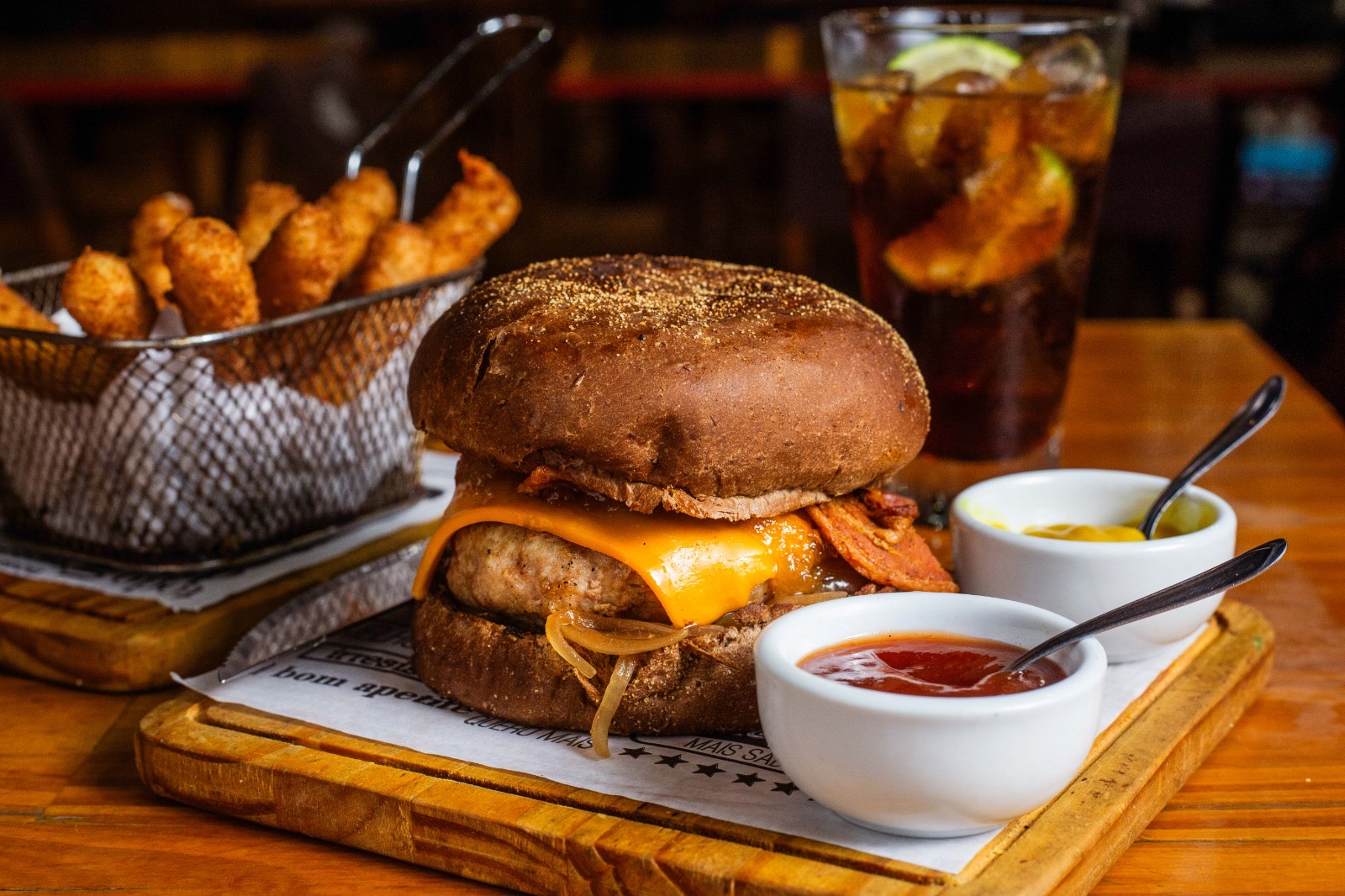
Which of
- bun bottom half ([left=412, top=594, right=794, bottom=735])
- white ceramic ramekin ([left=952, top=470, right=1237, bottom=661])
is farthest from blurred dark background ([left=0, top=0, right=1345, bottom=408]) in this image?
bun bottom half ([left=412, top=594, right=794, bottom=735])

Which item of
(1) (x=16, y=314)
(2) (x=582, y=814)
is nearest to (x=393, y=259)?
(1) (x=16, y=314)

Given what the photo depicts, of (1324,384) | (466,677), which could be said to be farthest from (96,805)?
(1324,384)

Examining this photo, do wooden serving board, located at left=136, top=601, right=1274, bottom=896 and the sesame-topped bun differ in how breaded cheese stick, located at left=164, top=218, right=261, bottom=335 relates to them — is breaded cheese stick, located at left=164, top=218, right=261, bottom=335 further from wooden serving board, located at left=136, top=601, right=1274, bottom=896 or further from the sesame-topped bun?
wooden serving board, located at left=136, top=601, right=1274, bottom=896

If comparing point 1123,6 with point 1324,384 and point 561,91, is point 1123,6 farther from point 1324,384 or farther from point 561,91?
point 1324,384

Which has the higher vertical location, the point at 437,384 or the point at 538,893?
the point at 437,384

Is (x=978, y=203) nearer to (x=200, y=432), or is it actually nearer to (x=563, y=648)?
(x=563, y=648)

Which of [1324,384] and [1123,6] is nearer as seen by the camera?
[1324,384]
